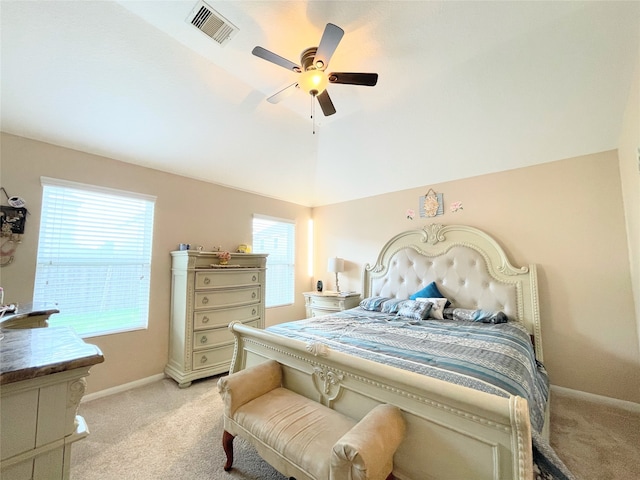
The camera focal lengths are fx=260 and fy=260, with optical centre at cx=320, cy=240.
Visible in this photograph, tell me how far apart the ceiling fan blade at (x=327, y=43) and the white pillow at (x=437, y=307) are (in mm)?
2520

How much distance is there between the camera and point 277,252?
4.43 meters

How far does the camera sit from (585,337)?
8.30ft

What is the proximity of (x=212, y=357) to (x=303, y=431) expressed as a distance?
202cm

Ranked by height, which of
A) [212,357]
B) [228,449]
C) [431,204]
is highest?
[431,204]

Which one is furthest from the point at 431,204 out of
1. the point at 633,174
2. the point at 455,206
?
the point at 633,174

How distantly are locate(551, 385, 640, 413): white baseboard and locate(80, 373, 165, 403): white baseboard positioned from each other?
4250 mm

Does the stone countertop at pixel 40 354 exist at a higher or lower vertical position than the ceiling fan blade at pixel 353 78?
lower

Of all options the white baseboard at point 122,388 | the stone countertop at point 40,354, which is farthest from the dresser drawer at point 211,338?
the stone countertop at point 40,354

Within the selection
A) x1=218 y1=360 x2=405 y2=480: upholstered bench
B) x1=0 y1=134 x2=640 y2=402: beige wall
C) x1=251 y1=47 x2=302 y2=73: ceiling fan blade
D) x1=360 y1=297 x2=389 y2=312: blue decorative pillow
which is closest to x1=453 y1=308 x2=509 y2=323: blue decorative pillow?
x1=0 y1=134 x2=640 y2=402: beige wall

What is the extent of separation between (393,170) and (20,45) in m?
3.61

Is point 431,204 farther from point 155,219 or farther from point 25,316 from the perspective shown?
point 25,316

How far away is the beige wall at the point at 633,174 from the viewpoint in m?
1.89

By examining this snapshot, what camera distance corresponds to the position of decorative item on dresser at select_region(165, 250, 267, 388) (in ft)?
9.36

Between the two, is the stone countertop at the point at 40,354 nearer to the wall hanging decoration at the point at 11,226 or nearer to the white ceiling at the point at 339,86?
the wall hanging decoration at the point at 11,226
